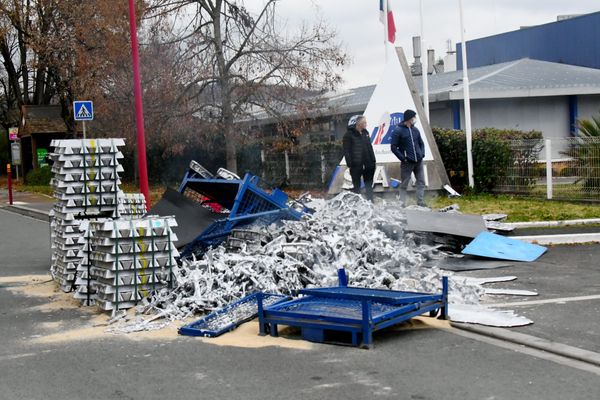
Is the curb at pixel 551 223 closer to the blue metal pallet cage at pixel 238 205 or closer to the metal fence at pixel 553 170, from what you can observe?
the metal fence at pixel 553 170

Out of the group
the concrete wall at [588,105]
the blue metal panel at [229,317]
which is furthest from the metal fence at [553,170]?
the concrete wall at [588,105]

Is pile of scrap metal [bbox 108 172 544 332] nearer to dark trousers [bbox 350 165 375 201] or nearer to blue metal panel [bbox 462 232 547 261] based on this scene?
blue metal panel [bbox 462 232 547 261]

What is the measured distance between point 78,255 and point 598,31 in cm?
3100

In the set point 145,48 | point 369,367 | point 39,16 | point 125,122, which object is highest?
point 39,16

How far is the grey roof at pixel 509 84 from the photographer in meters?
26.9

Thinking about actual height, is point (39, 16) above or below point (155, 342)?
above

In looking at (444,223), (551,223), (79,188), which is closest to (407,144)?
(551,223)

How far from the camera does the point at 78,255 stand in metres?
10.6

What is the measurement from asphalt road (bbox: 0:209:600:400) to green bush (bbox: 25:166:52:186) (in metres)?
36.0

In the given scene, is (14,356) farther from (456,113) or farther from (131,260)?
(456,113)

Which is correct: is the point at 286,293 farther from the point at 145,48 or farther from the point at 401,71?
the point at 145,48

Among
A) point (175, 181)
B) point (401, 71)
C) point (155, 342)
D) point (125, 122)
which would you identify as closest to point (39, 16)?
point (175, 181)

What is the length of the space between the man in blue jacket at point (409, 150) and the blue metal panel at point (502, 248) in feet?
11.0

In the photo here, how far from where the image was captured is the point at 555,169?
59.4ft
